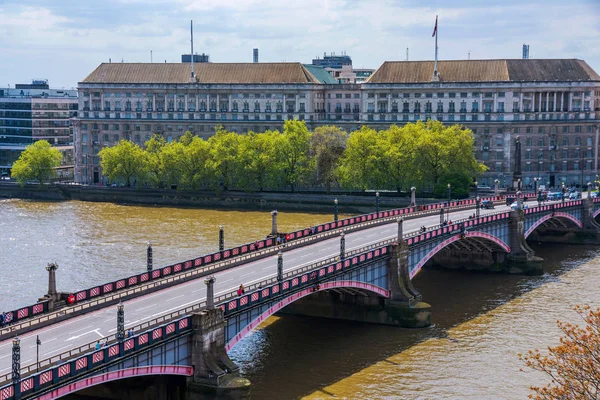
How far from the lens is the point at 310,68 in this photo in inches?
7569

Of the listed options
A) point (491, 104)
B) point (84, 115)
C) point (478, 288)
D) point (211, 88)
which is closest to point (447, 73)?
point (491, 104)

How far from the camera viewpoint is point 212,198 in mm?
164875

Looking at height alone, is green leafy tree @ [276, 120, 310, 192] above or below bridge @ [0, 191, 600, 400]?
above

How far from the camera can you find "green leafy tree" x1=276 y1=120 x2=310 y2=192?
163375 mm

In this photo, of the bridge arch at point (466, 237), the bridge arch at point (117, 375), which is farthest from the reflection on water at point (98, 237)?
the bridge arch at point (117, 375)

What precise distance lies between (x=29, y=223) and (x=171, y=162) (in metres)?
33.8

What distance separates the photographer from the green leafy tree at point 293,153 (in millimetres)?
163375

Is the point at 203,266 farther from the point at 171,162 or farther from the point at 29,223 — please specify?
the point at 171,162

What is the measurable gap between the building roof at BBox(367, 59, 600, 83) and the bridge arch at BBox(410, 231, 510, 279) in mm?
68160

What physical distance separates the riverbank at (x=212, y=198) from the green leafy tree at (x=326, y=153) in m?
3.04

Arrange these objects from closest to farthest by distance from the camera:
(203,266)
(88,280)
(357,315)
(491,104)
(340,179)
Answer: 1. (203,266)
2. (357,315)
3. (88,280)
4. (340,179)
5. (491,104)

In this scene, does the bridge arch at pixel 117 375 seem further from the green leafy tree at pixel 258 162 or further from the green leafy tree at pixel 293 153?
the green leafy tree at pixel 293 153

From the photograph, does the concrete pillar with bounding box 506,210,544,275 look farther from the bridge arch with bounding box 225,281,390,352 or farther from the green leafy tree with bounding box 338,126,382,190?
the green leafy tree with bounding box 338,126,382,190

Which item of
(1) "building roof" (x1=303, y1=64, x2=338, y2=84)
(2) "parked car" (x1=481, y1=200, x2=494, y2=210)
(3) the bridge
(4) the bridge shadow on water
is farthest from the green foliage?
(4) the bridge shadow on water
